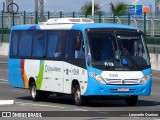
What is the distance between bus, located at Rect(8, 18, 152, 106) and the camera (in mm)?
23422

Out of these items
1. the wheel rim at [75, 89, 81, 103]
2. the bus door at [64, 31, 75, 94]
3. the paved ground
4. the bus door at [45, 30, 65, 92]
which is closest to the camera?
the paved ground

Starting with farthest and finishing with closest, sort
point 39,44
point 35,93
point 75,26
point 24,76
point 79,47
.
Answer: point 24,76 < point 35,93 < point 39,44 < point 75,26 < point 79,47

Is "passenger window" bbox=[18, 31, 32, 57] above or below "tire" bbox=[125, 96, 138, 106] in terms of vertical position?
above

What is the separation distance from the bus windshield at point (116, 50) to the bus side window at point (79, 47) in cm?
28

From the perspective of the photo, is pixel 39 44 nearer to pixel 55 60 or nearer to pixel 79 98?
pixel 55 60

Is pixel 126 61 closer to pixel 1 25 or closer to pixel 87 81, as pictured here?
pixel 87 81

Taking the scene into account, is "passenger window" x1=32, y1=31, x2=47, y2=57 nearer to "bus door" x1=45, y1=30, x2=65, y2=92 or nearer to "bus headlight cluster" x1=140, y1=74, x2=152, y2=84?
"bus door" x1=45, y1=30, x2=65, y2=92

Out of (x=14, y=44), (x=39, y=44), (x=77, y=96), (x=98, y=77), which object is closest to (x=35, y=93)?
(x=39, y=44)

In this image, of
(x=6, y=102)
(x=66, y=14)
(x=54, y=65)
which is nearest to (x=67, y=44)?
(x=54, y=65)

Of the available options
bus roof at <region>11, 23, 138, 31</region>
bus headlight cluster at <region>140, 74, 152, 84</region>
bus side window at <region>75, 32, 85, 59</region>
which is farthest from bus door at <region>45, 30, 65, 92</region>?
bus headlight cluster at <region>140, 74, 152, 84</region>

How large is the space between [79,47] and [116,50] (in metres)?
1.12

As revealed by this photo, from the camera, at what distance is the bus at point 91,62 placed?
23422mm

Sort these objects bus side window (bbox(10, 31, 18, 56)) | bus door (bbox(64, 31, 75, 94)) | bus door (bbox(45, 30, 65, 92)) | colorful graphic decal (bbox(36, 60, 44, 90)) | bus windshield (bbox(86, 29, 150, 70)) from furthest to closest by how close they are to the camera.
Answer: bus side window (bbox(10, 31, 18, 56)) < colorful graphic decal (bbox(36, 60, 44, 90)) < bus door (bbox(45, 30, 65, 92)) < bus door (bbox(64, 31, 75, 94)) < bus windshield (bbox(86, 29, 150, 70))

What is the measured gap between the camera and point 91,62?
2353 cm
